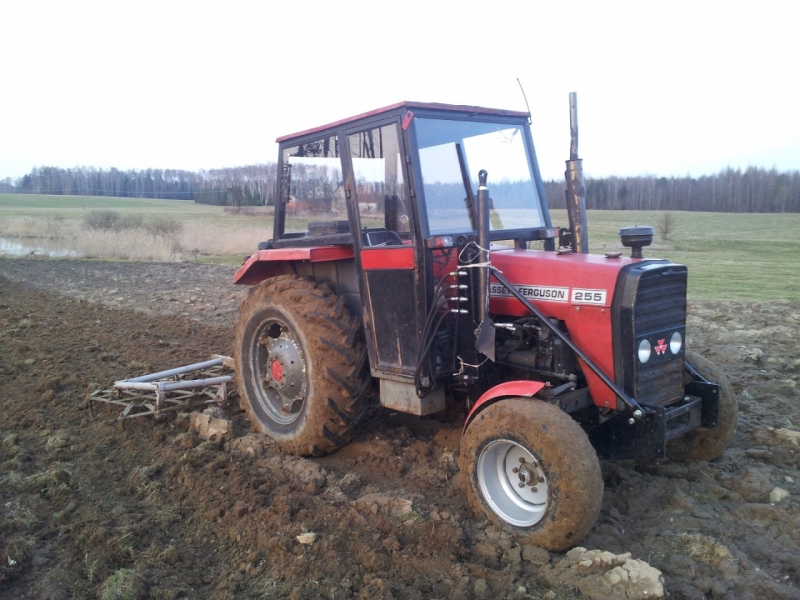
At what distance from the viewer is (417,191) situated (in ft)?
14.0

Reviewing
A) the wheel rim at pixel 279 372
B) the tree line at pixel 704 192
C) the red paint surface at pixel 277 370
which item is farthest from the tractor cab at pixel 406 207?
the tree line at pixel 704 192

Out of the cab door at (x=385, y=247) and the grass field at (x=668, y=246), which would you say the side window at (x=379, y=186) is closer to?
the cab door at (x=385, y=247)

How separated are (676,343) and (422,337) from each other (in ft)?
5.25

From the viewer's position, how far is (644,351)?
402cm

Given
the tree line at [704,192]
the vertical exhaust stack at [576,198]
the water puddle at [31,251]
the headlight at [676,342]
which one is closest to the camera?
the headlight at [676,342]

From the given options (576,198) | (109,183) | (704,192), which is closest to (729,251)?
(576,198)

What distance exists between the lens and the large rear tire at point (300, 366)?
4793mm

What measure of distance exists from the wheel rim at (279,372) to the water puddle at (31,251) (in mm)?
18370

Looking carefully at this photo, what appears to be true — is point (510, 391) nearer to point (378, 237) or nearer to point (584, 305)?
point (584, 305)

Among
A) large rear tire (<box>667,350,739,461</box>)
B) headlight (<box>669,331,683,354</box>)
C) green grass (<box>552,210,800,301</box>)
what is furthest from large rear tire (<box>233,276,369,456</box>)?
green grass (<box>552,210,800,301</box>)

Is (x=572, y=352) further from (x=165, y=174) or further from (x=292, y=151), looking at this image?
(x=165, y=174)

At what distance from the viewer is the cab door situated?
4402 millimetres

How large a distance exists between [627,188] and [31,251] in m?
54.1

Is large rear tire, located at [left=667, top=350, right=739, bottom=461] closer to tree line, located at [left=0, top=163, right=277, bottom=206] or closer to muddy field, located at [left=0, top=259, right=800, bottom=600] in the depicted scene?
muddy field, located at [left=0, top=259, right=800, bottom=600]
